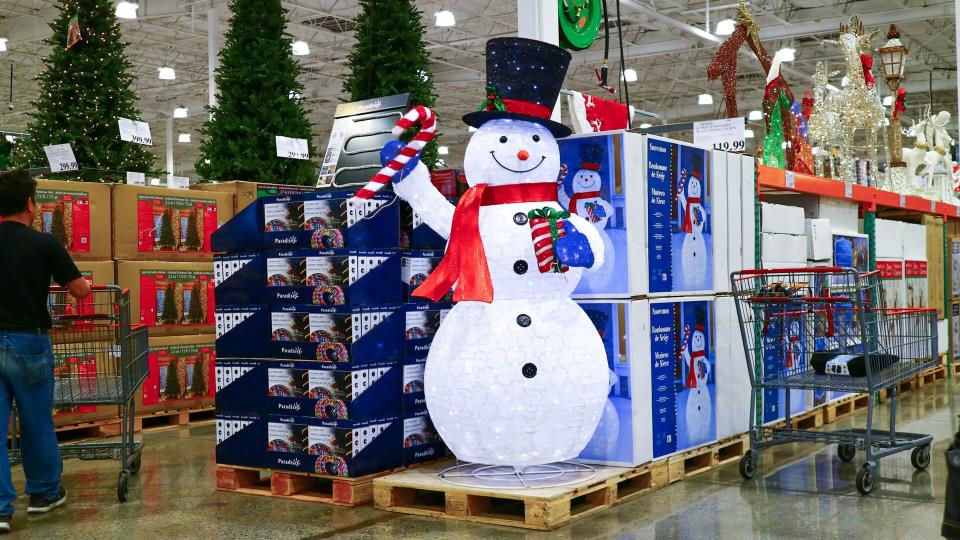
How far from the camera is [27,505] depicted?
16.0ft

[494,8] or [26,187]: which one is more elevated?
[494,8]

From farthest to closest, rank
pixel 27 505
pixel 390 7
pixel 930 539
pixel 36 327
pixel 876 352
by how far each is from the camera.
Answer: pixel 390 7
pixel 876 352
pixel 27 505
pixel 36 327
pixel 930 539

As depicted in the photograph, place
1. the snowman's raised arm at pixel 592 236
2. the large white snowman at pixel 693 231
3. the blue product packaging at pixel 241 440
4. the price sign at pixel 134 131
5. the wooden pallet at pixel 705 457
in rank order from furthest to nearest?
the price sign at pixel 134 131
the large white snowman at pixel 693 231
the wooden pallet at pixel 705 457
the blue product packaging at pixel 241 440
the snowman's raised arm at pixel 592 236

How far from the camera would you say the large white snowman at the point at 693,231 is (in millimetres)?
5203

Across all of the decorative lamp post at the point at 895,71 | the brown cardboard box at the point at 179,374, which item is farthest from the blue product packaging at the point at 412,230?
the decorative lamp post at the point at 895,71

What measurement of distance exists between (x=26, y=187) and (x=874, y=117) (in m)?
7.96

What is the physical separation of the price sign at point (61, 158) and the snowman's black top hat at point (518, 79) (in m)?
4.40

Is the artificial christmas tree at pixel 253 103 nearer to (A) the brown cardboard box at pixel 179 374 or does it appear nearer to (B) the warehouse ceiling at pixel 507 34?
A: (A) the brown cardboard box at pixel 179 374

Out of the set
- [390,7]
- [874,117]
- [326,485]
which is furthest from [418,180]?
[874,117]

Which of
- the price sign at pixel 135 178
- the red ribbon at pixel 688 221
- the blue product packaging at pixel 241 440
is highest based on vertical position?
the price sign at pixel 135 178

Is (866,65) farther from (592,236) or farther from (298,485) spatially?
(298,485)

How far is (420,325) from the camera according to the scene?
490 cm

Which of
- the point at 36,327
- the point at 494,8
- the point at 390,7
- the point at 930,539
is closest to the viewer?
the point at 930,539

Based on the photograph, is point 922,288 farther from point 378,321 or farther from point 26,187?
point 26,187
